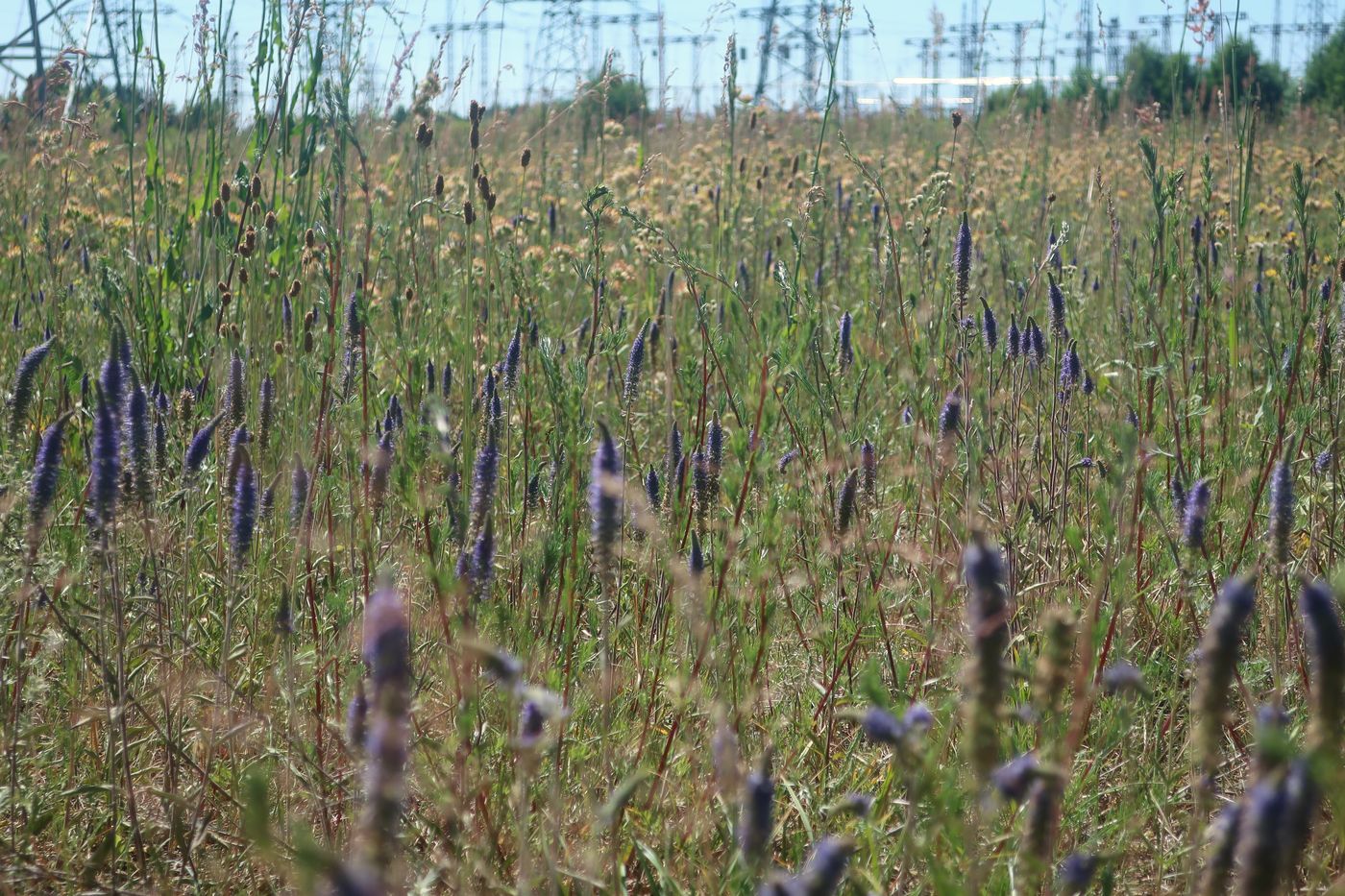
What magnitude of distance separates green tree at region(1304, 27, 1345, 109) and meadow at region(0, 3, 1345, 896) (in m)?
18.3

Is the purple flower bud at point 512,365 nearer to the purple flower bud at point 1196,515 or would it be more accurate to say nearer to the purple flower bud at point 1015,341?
the purple flower bud at point 1015,341

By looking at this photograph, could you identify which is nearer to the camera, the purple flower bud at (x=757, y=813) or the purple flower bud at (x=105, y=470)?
the purple flower bud at (x=757, y=813)

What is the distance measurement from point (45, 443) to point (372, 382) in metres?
1.87

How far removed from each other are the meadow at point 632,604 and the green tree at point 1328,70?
18.3 m

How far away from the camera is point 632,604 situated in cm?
236

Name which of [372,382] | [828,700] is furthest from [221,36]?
[828,700]

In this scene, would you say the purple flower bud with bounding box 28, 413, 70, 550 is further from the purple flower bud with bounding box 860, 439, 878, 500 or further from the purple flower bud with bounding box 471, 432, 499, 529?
the purple flower bud with bounding box 860, 439, 878, 500

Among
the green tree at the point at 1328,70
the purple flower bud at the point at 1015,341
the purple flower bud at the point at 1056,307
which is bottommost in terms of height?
the purple flower bud at the point at 1015,341

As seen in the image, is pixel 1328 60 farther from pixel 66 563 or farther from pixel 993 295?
pixel 66 563

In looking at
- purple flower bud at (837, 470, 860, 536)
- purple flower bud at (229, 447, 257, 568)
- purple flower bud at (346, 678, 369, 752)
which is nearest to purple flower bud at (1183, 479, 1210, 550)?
purple flower bud at (837, 470, 860, 536)

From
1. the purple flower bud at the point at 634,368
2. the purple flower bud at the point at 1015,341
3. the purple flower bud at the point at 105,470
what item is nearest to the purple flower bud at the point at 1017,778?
the purple flower bud at the point at 105,470

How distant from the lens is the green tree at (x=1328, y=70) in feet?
61.6

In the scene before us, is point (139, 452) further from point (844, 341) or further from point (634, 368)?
point (844, 341)

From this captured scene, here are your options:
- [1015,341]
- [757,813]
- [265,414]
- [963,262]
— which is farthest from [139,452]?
[1015,341]
